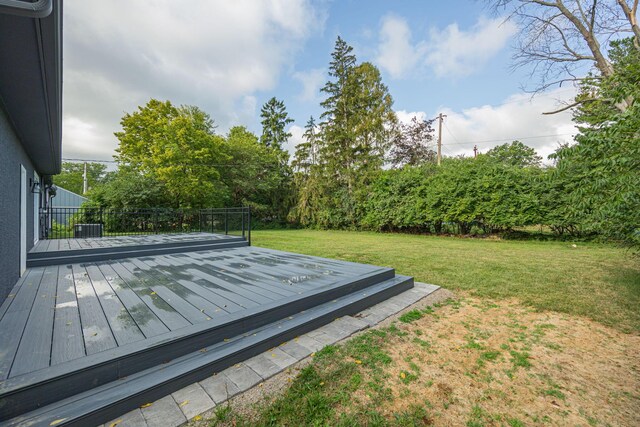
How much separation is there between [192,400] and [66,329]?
1.38m

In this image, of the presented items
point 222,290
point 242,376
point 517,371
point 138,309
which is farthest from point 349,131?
point 242,376

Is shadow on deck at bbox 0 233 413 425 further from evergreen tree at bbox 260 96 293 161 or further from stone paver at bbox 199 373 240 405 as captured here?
evergreen tree at bbox 260 96 293 161

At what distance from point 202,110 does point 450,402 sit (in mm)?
23141

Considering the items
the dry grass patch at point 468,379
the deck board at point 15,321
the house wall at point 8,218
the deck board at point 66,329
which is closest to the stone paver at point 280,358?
the dry grass patch at point 468,379

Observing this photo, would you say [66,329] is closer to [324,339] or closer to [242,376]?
[242,376]

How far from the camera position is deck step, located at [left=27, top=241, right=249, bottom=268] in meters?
4.40

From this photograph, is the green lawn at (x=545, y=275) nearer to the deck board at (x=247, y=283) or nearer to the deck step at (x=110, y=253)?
the deck board at (x=247, y=283)

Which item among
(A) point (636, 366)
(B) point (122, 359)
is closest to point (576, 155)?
(A) point (636, 366)

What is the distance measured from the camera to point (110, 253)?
5.01 meters

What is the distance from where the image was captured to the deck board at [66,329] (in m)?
1.71

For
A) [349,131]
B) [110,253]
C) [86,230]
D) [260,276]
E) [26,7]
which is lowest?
[260,276]

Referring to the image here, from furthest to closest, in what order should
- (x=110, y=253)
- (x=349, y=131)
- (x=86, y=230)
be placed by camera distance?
1. (x=349, y=131)
2. (x=86, y=230)
3. (x=110, y=253)

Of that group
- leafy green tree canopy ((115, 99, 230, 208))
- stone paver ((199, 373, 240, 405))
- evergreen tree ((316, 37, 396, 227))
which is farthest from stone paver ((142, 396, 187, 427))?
leafy green tree canopy ((115, 99, 230, 208))

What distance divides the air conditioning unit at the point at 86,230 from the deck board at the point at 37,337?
635cm
